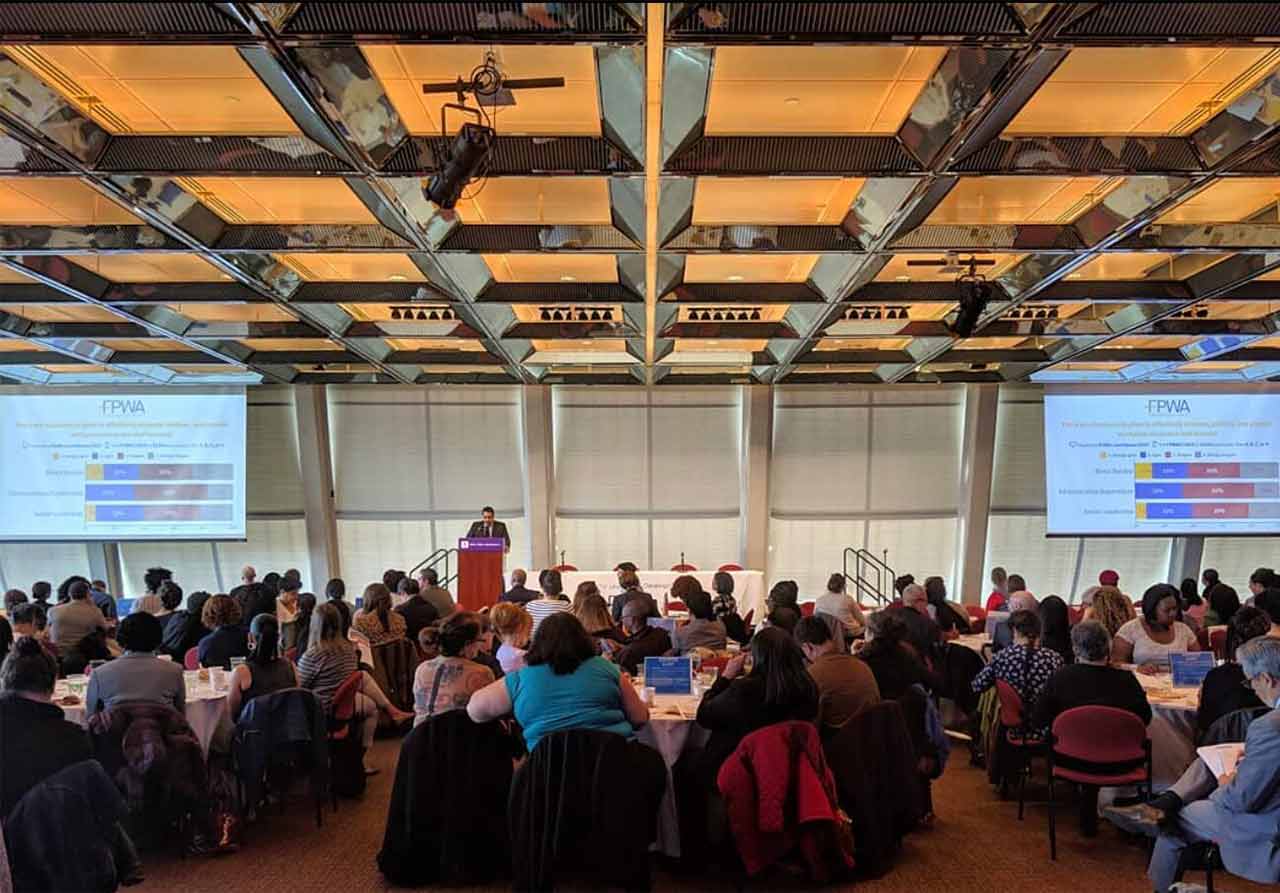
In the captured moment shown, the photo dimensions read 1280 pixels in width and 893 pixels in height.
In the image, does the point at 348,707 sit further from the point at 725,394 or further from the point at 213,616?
the point at 725,394

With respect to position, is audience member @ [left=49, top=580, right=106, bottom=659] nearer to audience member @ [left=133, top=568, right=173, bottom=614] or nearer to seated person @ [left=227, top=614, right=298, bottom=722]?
audience member @ [left=133, top=568, right=173, bottom=614]

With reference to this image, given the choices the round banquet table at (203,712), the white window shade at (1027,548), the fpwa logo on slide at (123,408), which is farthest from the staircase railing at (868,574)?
the fpwa logo on slide at (123,408)

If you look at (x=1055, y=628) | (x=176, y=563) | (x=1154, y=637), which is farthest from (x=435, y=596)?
(x=176, y=563)

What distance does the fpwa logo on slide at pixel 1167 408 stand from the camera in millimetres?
11586

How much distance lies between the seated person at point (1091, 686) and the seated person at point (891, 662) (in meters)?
0.62

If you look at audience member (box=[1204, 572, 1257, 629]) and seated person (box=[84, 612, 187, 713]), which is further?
audience member (box=[1204, 572, 1257, 629])

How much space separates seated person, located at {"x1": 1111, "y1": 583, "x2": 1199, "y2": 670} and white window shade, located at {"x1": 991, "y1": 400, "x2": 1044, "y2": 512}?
7128 mm

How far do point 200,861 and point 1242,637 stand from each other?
6.07 metres

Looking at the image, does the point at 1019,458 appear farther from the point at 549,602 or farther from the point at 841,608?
the point at 549,602

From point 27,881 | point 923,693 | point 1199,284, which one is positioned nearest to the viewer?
point 27,881

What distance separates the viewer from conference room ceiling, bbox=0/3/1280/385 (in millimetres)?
3420

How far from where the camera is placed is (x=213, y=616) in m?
5.98

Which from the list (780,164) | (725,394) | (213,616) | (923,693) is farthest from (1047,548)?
(213,616)

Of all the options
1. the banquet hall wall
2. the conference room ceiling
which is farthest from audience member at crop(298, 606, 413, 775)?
the banquet hall wall
